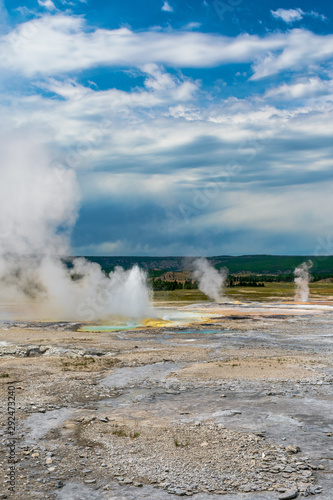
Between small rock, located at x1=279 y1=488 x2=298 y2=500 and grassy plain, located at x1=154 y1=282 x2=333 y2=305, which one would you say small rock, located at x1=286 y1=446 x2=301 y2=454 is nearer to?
small rock, located at x1=279 y1=488 x2=298 y2=500

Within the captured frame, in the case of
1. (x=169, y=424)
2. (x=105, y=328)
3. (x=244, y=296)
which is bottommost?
(x=244, y=296)

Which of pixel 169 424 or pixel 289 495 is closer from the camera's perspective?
pixel 289 495

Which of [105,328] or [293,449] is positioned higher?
[293,449]

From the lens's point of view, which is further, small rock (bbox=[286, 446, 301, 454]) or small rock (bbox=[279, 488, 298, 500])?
small rock (bbox=[286, 446, 301, 454])

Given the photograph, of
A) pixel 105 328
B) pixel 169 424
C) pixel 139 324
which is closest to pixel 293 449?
pixel 169 424

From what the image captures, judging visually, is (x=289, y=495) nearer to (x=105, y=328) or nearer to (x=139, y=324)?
(x=105, y=328)

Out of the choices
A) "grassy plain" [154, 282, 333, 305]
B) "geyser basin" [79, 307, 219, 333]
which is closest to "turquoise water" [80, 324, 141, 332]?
"geyser basin" [79, 307, 219, 333]

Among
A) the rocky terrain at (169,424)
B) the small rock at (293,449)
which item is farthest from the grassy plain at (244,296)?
the small rock at (293,449)

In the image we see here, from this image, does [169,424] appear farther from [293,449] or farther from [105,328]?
[105,328]

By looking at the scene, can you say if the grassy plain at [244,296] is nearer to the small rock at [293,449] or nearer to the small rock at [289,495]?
the small rock at [293,449]

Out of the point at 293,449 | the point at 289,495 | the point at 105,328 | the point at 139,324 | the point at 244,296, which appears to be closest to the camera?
the point at 289,495

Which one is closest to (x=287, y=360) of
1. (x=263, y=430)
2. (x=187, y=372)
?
(x=187, y=372)

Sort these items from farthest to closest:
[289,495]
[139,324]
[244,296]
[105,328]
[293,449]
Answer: [244,296] < [139,324] < [105,328] < [293,449] < [289,495]

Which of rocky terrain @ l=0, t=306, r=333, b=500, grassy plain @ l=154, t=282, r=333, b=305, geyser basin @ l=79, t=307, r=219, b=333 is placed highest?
rocky terrain @ l=0, t=306, r=333, b=500
